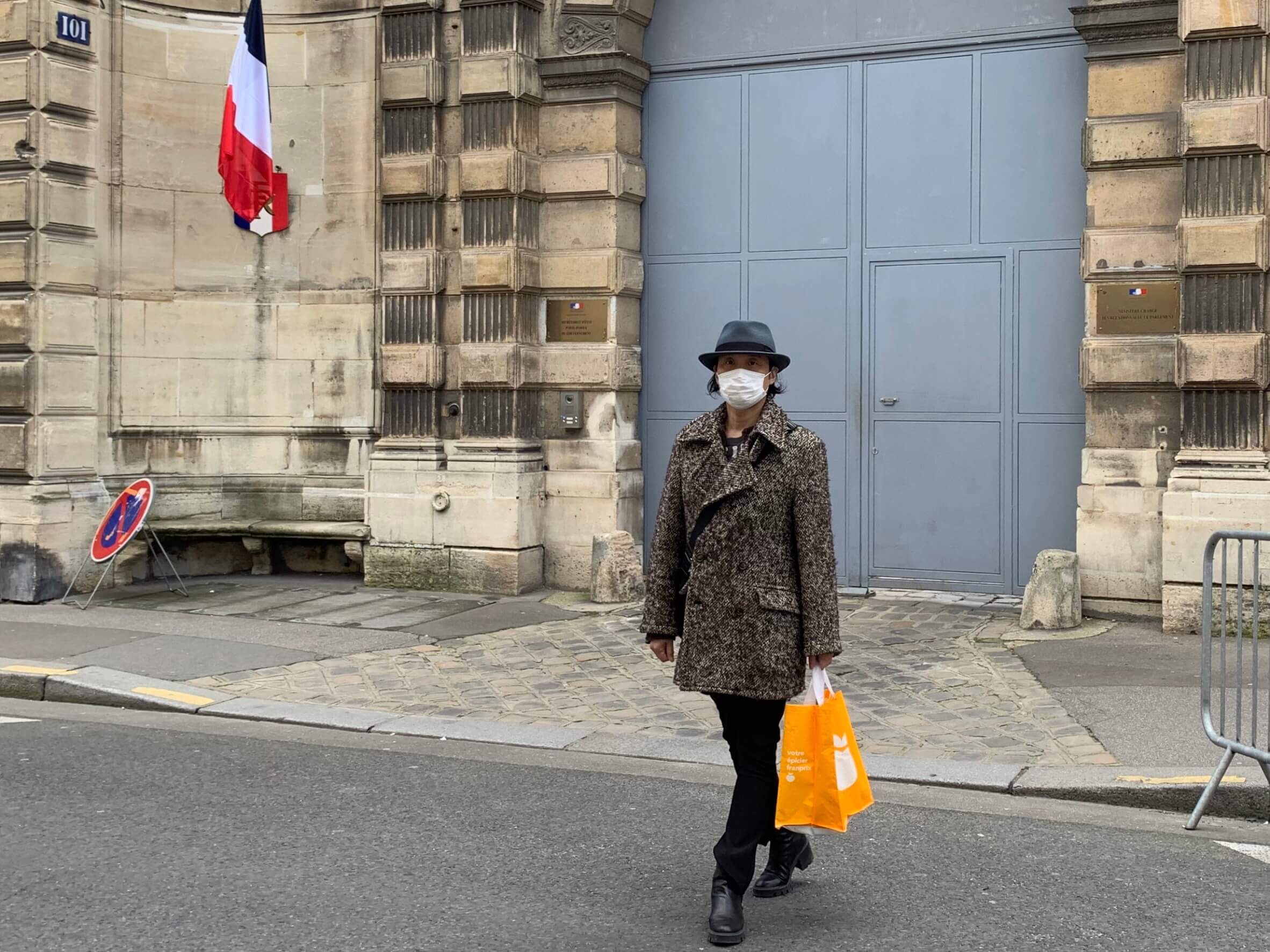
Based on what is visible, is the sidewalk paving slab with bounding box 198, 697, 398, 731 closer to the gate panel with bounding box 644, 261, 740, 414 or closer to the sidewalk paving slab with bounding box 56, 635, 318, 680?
the sidewalk paving slab with bounding box 56, 635, 318, 680

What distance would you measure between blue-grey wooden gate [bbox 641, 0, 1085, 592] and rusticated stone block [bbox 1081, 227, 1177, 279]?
49cm

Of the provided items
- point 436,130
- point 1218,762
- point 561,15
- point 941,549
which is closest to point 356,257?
point 436,130

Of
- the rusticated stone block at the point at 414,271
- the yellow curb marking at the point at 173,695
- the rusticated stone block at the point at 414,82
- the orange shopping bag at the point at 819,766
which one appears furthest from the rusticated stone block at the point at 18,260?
the orange shopping bag at the point at 819,766

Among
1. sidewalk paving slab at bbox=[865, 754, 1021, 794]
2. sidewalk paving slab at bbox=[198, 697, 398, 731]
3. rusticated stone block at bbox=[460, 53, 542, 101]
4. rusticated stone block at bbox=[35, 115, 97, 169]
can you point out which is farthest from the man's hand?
rusticated stone block at bbox=[35, 115, 97, 169]

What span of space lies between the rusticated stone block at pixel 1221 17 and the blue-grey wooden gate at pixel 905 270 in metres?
1.13

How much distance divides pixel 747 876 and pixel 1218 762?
274 cm

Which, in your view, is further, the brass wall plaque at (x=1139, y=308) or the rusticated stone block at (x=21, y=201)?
the rusticated stone block at (x=21, y=201)

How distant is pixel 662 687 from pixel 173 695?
8.67 ft

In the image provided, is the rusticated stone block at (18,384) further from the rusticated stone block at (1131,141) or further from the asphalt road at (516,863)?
the rusticated stone block at (1131,141)

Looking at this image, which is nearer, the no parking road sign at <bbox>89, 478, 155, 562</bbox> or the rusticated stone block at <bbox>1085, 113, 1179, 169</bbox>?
the rusticated stone block at <bbox>1085, 113, 1179, 169</bbox>

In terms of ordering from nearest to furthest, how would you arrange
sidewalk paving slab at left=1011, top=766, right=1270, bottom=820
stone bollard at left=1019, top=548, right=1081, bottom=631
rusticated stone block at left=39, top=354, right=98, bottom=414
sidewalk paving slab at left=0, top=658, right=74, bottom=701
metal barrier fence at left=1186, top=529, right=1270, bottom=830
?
metal barrier fence at left=1186, top=529, right=1270, bottom=830 → sidewalk paving slab at left=1011, top=766, right=1270, bottom=820 → sidewalk paving slab at left=0, top=658, right=74, bottom=701 → stone bollard at left=1019, top=548, right=1081, bottom=631 → rusticated stone block at left=39, top=354, right=98, bottom=414

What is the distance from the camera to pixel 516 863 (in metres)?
5.07

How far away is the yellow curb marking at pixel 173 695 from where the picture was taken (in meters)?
7.77

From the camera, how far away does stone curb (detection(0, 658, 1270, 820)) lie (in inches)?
235
